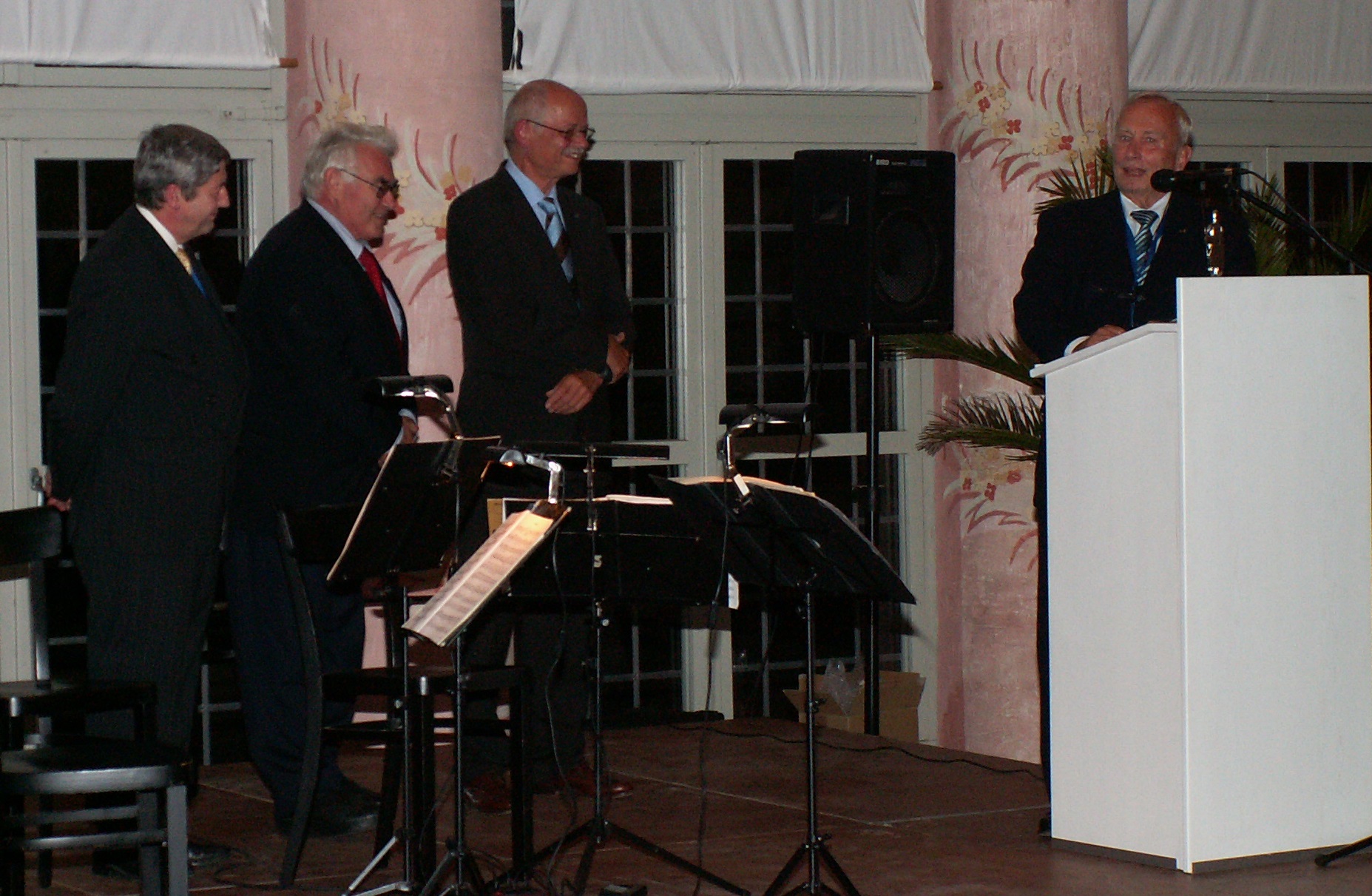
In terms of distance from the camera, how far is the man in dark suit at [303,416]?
4.33m

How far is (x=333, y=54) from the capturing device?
5863 millimetres

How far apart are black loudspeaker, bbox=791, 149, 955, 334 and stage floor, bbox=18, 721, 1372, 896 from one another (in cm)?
143

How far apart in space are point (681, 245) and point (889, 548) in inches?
58.2

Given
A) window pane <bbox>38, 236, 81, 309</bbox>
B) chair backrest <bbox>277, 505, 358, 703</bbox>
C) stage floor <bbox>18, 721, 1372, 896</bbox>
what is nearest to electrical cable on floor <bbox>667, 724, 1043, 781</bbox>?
stage floor <bbox>18, 721, 1372, 896</bbox>

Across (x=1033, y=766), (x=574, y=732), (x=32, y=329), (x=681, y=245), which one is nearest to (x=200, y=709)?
(x=32, y=329)

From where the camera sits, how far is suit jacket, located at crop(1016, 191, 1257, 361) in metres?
4.33

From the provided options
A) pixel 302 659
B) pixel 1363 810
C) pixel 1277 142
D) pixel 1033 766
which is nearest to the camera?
pixel 1363 810

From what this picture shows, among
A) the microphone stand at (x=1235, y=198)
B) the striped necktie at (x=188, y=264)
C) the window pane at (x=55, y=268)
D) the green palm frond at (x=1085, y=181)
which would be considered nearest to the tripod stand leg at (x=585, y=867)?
the striped necktie at (x=188, y=264)

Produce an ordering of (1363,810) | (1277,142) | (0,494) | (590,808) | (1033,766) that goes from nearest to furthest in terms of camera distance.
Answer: (1363,810)
(590,808)
(1033,766)
(0,494)
(1277,142)

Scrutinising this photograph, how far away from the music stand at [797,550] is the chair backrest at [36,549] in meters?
1.57

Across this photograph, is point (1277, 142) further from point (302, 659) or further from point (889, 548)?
point (302, 659)

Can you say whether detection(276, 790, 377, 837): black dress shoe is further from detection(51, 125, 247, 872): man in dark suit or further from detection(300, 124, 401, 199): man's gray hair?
detection(300, 124, 401, 199): man's gray hair

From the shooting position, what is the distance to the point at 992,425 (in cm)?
642

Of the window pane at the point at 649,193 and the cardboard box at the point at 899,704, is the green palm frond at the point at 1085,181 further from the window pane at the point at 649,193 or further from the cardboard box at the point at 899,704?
the cardboard box at the point at 899,704
